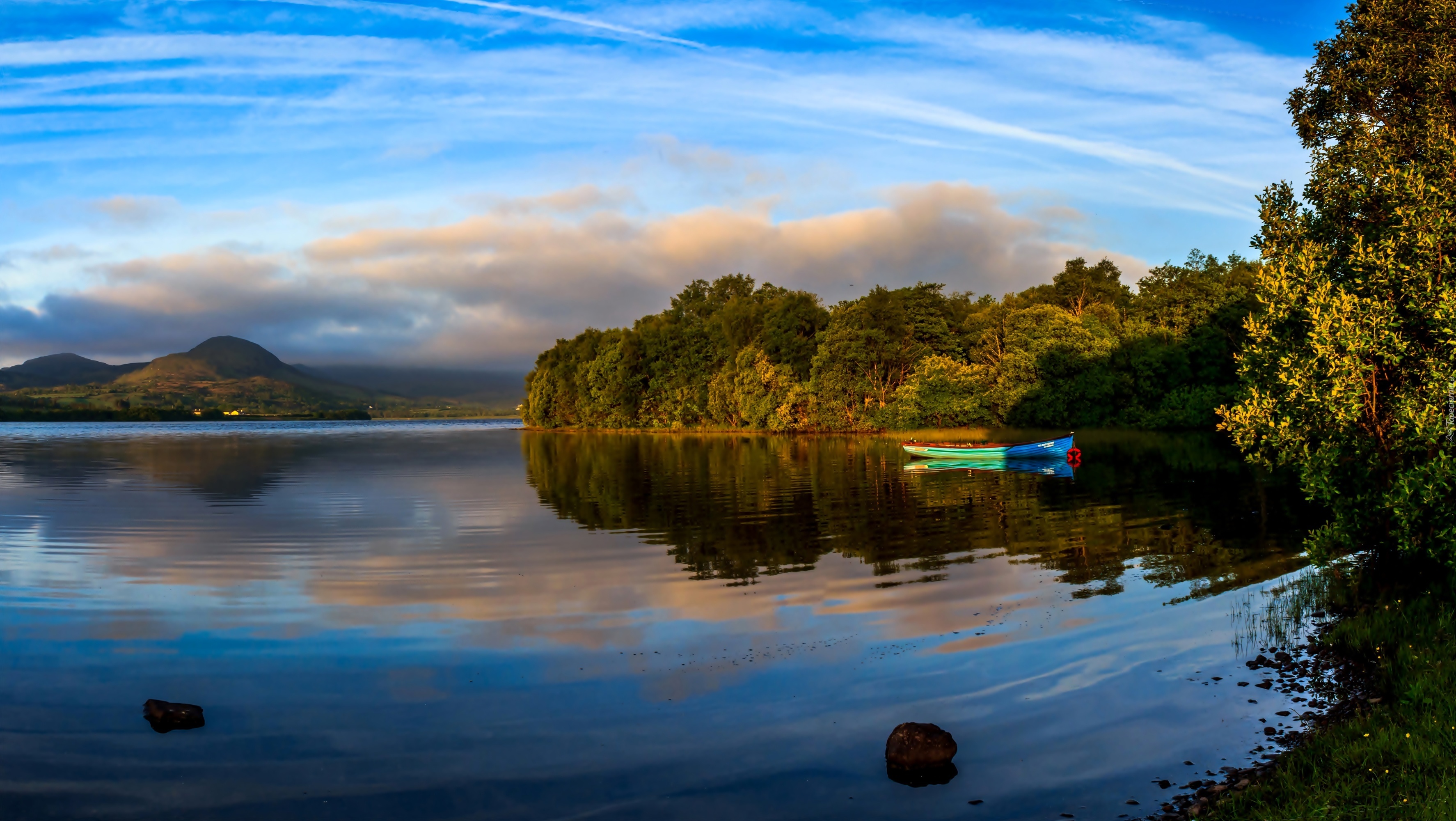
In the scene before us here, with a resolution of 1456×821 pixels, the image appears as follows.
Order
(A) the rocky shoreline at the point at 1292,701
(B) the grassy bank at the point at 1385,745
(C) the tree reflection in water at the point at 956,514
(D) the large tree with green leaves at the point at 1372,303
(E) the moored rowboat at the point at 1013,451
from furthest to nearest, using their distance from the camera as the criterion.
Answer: (E) the moored rowboat at the point at 1013,451, (C) the tree reflection in water at the point at 956,514, (D) the large tree with green leaves at the point at 1372,303, (A) the rocky shoreline at the point at 1292,701, (B) the grassy bank at the point at 1385,745

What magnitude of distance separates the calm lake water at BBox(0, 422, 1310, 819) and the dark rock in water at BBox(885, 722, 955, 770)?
28cm

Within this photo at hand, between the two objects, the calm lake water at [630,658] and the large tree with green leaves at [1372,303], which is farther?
the large tree with green leaves at [1372,303]

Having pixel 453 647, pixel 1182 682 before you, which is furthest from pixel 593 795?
pixel 1182 682

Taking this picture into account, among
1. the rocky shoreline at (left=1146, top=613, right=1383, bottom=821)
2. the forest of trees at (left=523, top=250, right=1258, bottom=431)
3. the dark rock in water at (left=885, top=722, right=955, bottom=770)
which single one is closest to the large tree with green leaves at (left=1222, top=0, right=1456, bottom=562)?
the rocky shoreline at (left=1146, top=613, right=1383, bottom=821)

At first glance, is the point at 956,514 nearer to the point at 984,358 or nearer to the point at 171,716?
the point at 171,716

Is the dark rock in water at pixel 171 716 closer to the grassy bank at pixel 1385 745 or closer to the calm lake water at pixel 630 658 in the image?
the calm lake water at pixel 630 658

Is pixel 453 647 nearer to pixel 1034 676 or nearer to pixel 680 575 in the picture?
pixel 680 575

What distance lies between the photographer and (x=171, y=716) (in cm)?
1212

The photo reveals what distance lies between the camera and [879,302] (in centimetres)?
11600

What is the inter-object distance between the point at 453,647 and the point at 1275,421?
17.8m

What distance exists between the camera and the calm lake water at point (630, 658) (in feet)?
33.5

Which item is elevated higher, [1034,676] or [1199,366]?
[1199,366]

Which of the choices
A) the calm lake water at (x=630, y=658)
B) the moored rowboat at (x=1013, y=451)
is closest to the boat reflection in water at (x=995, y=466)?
the moored rowboat at (x=1013, y=451)

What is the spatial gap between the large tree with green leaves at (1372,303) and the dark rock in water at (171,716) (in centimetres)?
2029
